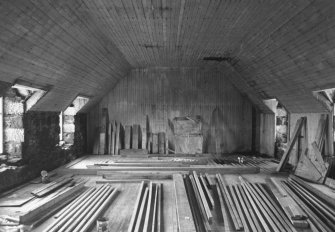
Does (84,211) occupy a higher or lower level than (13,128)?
lower

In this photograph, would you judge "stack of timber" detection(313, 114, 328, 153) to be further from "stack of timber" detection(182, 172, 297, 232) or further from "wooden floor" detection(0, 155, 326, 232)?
"stack of timber" detection(182, 172, 297, 232)

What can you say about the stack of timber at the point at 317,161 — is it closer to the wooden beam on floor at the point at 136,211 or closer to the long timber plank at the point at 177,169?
the long timber plank at the point at 177,169

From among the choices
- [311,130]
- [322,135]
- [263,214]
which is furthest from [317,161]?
[263,214]

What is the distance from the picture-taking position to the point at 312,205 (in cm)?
543

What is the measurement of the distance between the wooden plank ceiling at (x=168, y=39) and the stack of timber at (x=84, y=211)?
8.82ft

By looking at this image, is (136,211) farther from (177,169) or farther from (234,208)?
(177,169)

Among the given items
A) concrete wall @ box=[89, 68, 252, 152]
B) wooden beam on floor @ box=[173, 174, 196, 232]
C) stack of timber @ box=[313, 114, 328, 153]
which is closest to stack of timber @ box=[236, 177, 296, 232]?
wooden beam on floor @ box=[173, 174, 196, 232]

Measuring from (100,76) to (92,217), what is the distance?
5.42 m

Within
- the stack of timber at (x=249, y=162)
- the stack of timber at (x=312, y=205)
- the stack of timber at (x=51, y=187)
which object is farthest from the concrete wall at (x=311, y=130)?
the stack of timber at (x=51, y=187)

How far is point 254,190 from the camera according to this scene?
625 centimetres

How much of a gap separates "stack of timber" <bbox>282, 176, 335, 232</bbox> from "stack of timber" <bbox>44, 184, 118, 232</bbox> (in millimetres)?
3569

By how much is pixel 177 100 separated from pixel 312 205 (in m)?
7.06

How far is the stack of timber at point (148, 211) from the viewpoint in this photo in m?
4.36

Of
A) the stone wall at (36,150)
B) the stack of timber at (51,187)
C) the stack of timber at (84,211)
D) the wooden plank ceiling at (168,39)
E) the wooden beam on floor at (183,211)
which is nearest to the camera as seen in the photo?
the wooden beam on floor at (183,211)
